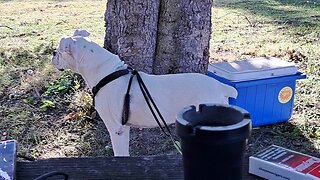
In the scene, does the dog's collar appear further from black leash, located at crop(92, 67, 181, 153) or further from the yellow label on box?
the yellow label on box

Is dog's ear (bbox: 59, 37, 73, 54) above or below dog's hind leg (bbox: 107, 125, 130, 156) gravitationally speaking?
above

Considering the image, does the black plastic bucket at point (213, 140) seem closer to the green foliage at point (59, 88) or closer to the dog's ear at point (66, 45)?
the dog's ear at point (66, 45)

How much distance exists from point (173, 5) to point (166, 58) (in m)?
Result: 0.33

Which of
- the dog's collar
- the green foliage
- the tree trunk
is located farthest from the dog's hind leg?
the green foliage

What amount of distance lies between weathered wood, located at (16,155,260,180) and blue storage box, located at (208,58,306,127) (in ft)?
6.10

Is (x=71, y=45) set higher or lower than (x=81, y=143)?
higher

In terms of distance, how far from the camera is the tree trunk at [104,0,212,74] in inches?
118

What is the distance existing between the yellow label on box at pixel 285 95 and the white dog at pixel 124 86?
0.99m

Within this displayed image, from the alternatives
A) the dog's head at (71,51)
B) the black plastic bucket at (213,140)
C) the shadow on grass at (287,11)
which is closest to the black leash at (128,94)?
the dog's head at (71,51)

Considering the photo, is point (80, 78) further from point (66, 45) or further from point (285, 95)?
point (66, 45)

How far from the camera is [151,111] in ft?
7.06

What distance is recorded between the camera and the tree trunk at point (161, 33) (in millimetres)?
2990

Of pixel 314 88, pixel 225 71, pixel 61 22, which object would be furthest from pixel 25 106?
pixel 61 22

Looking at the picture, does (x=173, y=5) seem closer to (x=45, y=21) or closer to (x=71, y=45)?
(x=71, y=45)
